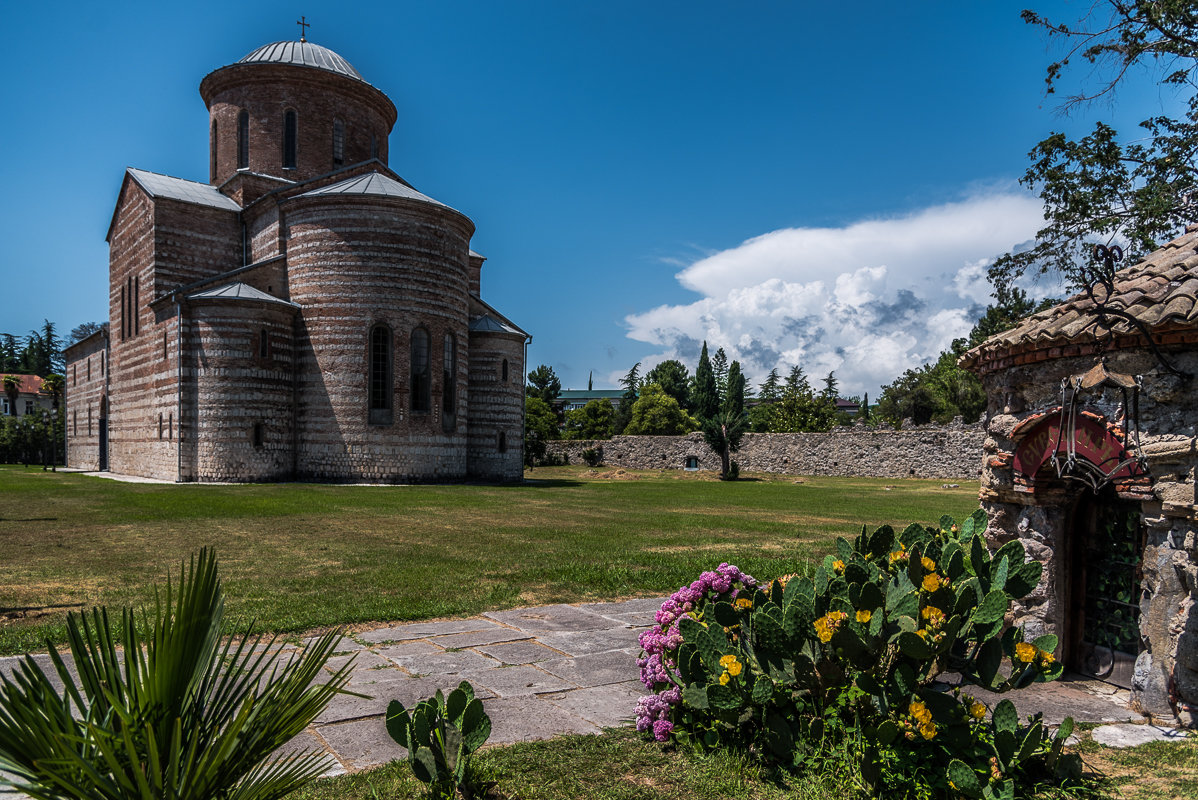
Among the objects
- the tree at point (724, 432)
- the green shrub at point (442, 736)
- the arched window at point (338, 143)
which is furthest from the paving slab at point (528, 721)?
the tree at point (724, 432)

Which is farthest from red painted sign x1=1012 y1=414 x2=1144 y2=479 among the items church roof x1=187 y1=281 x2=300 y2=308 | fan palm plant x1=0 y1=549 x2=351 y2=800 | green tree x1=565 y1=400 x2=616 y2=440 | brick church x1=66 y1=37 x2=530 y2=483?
green tree x1=565 y1=400 x2=616 y2=440

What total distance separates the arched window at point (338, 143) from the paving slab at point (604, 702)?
95.1 feet

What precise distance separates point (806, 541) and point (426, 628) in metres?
8.00

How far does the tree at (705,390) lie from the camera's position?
6875 cm

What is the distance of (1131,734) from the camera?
4.51 metres

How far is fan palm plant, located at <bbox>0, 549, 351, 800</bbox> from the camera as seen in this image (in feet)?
5.62

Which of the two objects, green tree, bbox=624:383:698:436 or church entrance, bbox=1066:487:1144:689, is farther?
green tree, bbox=624:383:698:436

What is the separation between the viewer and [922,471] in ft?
117

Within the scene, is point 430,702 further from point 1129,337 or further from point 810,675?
point 1129,337

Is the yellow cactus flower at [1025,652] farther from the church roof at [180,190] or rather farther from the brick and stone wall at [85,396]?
the brick and stone wall at [85,396]

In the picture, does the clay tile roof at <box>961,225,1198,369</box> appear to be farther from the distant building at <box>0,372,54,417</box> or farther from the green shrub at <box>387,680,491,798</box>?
the distant building at <box>0,372,54,417</box>

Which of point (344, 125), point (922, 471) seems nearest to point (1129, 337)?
point (344, 125)

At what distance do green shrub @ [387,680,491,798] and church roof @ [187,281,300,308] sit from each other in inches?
914

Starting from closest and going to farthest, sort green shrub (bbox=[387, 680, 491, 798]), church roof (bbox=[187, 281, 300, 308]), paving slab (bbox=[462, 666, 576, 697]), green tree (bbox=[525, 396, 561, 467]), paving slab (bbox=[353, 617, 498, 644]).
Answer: green shrub (bbox=[387, 680, 491, 798]) → paving slab (bbox=[462, 666, 576, 697]) → paving slab (bbox=[353, 617, 498, 644]) → church roof (bbox=[187, 281, 300, 308]) → green tree (bbox=[525, 396, 561, 467])
